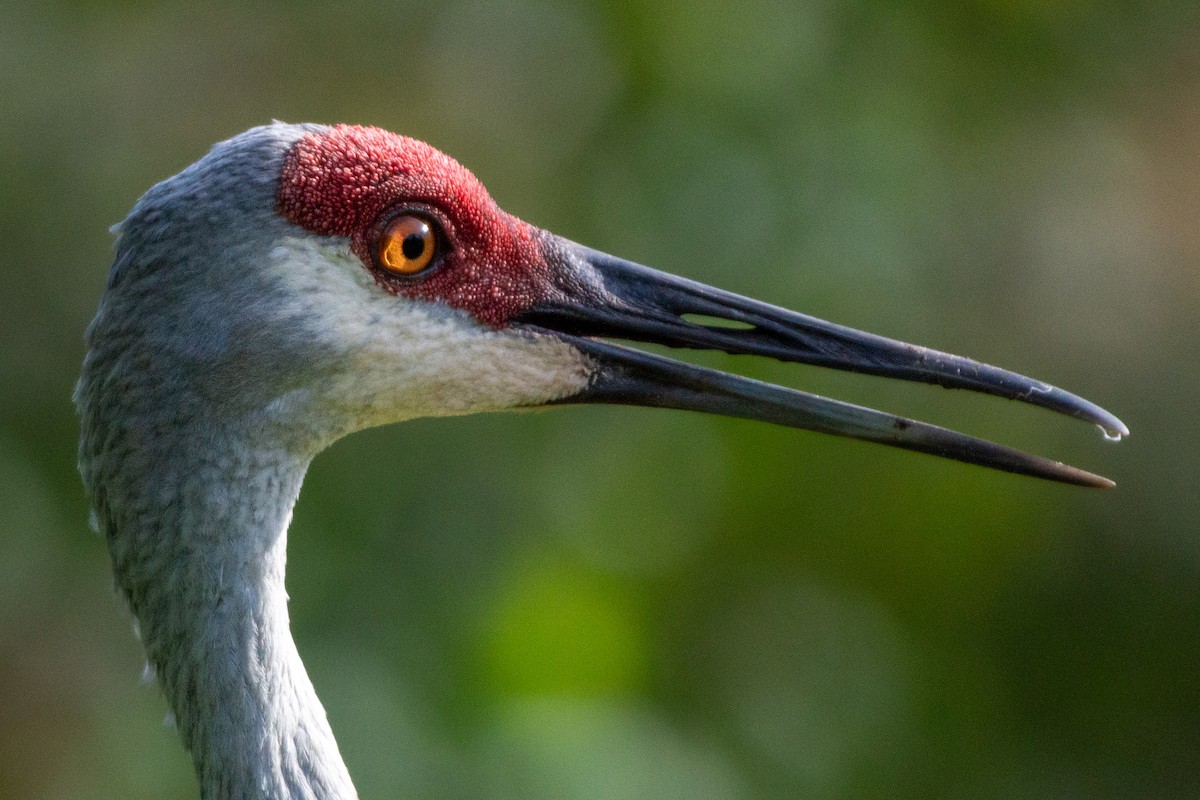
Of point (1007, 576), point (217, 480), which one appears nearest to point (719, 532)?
point (1007, 576)

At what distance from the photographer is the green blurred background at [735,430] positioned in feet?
15.4

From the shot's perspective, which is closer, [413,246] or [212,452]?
[212,452]

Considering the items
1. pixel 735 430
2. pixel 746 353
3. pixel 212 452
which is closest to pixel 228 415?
pixel 212 452

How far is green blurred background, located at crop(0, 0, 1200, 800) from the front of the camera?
4.70 meters

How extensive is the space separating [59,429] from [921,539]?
3383mm

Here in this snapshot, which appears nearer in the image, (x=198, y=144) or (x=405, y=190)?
(x=405, y=190)

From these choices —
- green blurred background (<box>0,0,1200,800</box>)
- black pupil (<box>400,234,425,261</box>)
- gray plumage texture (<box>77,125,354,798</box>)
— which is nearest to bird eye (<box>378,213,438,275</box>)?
black pupil (<box>400,234,425,261</box>)

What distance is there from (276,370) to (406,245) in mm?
318

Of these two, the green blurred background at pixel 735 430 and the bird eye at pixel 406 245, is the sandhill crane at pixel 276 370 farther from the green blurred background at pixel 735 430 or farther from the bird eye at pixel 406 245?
the green blurred background at pixel 735 430

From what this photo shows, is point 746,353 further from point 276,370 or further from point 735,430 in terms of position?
point 735,430

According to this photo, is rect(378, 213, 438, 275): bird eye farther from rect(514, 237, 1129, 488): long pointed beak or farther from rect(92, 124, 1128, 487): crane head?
rect(514, 237, 1129, 488): long pointed beak

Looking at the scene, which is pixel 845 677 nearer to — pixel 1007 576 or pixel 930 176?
pixel 1007 576

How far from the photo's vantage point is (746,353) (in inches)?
95.1

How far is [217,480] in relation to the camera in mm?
2156
